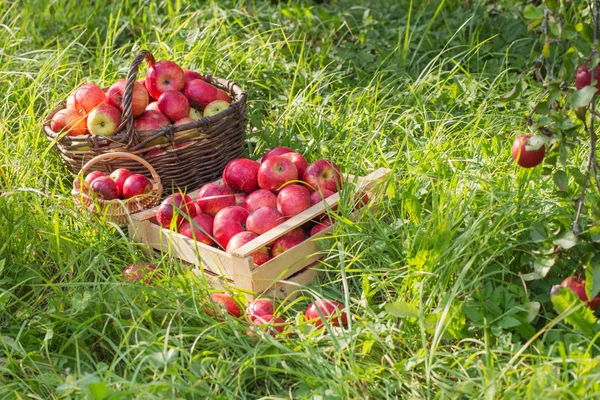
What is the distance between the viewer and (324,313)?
95.4 inches

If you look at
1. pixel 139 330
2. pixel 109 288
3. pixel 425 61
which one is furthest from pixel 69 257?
pixel 425 61

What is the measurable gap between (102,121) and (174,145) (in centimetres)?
33

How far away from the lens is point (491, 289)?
2322 mm

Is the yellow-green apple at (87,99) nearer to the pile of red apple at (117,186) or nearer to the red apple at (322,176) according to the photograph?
the pile of red apple at (117,186)

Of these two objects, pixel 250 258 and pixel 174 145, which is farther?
pixel 174 145

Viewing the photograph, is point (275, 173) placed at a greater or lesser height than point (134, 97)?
lesser

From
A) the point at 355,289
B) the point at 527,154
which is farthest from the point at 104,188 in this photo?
the point at 527,154

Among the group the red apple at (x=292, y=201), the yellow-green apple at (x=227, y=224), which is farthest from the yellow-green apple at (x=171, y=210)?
the red apple at (x=292, y=201)

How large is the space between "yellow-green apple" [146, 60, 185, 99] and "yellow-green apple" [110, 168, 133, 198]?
468mm

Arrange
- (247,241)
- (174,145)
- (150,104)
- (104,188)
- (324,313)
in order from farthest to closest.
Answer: (150,104)
(174,145)
(104,188)
(247,241)
(324,313)

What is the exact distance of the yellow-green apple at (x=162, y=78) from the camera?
3459 mm

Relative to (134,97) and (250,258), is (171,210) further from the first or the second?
(134,97)

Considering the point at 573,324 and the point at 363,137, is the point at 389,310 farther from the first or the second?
the point at 363,137

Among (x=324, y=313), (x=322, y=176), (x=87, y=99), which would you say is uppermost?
(x=87, y=99)
